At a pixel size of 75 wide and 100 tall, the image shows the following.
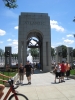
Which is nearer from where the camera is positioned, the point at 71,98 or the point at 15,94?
the point at 15,94

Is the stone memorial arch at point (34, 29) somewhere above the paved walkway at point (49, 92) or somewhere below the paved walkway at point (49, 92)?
above

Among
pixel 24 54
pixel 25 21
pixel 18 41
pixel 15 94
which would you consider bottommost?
pixel 15 94

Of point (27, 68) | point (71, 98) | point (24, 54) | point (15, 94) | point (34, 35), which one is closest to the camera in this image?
point (15, 94)

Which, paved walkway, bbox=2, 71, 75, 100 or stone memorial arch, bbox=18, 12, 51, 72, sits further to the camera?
stone memorial arch, bbox=18, 12, 51, 72

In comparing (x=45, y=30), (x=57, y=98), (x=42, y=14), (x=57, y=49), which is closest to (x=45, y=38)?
(x=45, y=30)

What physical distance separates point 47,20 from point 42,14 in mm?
1336

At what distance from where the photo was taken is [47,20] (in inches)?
1217

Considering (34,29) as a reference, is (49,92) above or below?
below

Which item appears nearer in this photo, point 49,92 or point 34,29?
point 49,92

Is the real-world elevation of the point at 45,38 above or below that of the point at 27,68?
above

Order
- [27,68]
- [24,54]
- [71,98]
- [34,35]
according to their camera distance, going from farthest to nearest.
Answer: [34,35] < [24,54] < [27,68] < [71,98]

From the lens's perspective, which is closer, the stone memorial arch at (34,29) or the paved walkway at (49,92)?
the paved walkway at (49,92)

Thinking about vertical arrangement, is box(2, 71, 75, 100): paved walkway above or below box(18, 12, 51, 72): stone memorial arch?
below

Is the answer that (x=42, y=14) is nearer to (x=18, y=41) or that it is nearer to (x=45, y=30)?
(x=45, y=30)
